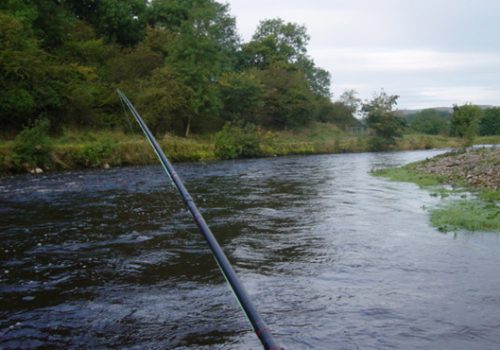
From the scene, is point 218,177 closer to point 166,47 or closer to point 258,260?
point 258,260

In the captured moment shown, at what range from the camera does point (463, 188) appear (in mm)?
13672

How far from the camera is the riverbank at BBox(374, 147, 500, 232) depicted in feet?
29.9

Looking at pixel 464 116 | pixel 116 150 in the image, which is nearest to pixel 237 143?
pixel 116 150

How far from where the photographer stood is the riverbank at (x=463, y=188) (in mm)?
9125

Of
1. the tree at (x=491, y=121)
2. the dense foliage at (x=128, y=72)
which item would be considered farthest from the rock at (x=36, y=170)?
the tree at (x=491, y=121)

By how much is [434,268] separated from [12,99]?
27.0 m

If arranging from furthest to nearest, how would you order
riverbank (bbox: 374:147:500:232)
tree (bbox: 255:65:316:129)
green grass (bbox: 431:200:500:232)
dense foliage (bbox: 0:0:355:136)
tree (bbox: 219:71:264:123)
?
1. tree (bbox: 255:65:316:129)
2. tree (bbox: 219:71:264:123)
3. dense foliage (bbox: 0:0:355:136)
4. riverbank (bbox: 374:147:500:232)
5. green grass (bbox: 431:200:500:232)

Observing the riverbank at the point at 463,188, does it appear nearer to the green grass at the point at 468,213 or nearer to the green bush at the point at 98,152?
the green grass at the point at 468,213

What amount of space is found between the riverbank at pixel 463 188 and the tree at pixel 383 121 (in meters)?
27.1

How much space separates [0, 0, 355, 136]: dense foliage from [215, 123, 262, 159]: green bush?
16.6 ft

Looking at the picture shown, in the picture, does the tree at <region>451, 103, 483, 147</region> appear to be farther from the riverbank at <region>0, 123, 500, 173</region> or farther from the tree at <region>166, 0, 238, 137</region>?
the tree at <region>166, 0, 238, 137</region>

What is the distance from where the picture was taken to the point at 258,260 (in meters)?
7.23

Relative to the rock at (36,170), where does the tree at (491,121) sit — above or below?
above

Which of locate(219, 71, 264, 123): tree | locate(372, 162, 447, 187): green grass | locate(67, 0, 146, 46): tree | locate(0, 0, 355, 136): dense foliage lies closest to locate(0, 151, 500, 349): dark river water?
locate(372, 162, 447, 187): green grass
